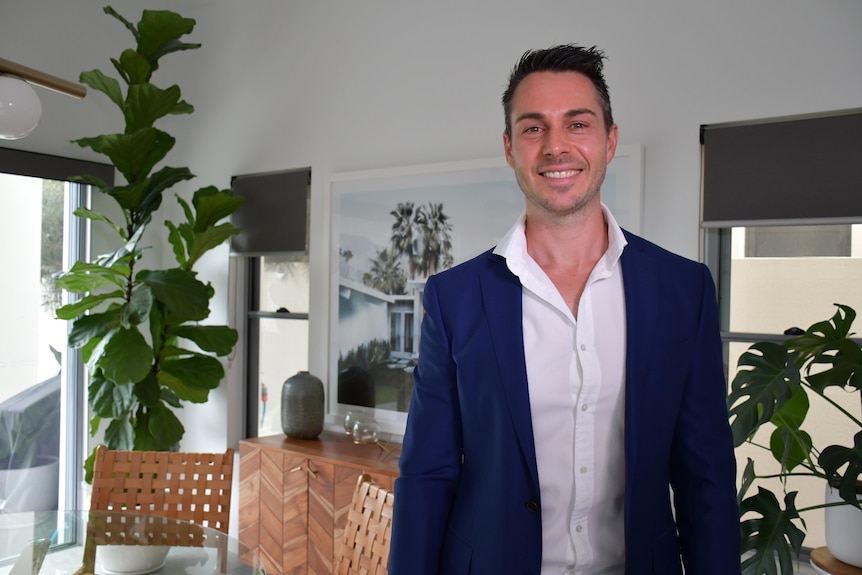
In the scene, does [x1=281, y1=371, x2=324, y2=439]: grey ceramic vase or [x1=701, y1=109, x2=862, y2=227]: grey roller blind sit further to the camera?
[x1=281, y1=371, x2=324, y2=439]: grey ceramic vase

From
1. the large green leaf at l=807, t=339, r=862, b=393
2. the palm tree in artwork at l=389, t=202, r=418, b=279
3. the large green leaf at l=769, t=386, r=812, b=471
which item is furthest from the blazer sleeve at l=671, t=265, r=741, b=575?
the palm tree in artwork at l=389, t=202, r=418, b=279

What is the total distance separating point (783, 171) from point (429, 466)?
183 centimetres

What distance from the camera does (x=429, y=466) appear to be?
1433 millimetres

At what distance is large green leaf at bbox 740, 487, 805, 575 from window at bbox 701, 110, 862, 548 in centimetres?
83

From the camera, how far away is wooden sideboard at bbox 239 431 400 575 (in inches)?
131

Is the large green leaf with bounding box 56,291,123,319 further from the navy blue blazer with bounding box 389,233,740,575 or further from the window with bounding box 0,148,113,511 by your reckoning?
the navy blue blazer with bounding box 389,233,740,575

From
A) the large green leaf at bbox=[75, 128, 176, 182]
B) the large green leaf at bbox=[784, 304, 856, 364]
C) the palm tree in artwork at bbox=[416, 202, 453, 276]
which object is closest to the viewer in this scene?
the large green leaf at bbox=[784, 304, 856, 364]

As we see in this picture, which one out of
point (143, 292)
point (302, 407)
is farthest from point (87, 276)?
point (302, 407)

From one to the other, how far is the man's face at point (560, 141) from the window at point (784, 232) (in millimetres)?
1493

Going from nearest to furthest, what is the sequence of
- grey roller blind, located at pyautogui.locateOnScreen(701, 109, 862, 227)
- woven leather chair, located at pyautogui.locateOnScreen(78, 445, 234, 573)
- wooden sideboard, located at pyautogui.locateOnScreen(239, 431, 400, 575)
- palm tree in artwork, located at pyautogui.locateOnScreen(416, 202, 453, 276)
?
1. grey roller blind, located at pyautogui.locateOnScreen(701, 109, 862, 227)
2. woven leather chair, located at pyautogui.locateOnScreen(78, 445, 234, 573)
3. wooden sideboard, located at pyautogui.locateOnScreen(239, 431, 400, 575)
4. palm tree in artwork, located at pyautogui.locateOnScreen(416, 202, 453, 276)

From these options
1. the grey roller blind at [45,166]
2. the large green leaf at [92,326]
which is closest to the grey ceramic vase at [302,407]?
the large green leaf at [92,326]

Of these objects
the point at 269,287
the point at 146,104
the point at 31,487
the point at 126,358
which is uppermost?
the point at 146,104

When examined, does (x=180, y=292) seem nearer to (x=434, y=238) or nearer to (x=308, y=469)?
(x=308, y=469)

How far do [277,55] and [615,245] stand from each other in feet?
10.7
